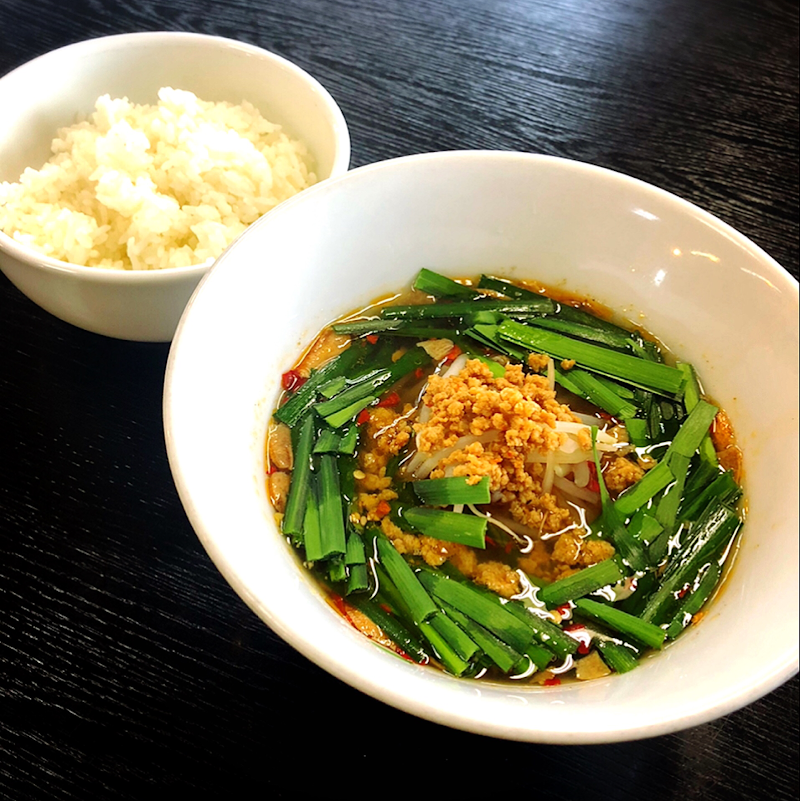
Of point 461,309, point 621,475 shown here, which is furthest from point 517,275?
point 621,475

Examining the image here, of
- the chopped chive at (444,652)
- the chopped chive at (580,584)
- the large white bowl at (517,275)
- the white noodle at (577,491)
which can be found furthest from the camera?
the white noodle at (577,491)

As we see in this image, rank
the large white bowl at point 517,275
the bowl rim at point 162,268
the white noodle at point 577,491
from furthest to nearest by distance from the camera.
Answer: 1. the bowl rim at point 162,268
2. the white noodle at point 577,491
3. the large white bowl at point 517,275

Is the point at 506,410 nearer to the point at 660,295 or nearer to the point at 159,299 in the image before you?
the point at 660,295

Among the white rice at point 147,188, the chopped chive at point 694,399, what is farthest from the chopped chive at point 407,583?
the white rice at point 147,188

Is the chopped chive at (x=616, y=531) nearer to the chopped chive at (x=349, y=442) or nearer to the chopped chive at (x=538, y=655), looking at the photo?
the chopped chive at (x=538, y=655)

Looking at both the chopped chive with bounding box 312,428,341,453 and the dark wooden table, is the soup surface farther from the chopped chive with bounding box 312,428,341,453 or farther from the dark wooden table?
the dark wooden table

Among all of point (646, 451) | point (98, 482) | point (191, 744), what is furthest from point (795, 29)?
point (191, 744)
